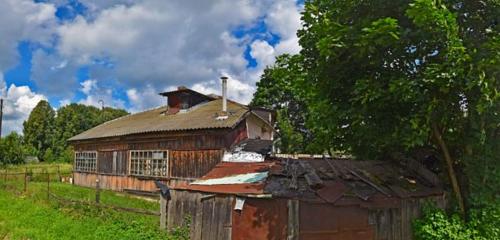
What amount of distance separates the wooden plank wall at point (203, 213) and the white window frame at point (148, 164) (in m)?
9.70

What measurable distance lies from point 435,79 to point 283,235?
14.0ft

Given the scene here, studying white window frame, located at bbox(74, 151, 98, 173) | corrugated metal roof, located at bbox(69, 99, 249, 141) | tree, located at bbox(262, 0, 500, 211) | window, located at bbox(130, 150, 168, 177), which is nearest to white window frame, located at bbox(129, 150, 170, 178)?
window, located at bbox(130, 150, 168, 177)

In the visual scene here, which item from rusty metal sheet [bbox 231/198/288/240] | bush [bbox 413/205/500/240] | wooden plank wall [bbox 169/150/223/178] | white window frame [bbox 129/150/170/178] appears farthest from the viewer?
white window frame [bbox 129/150/170/178]

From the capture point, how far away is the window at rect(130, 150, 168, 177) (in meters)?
20.4

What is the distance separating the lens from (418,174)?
10930 mm

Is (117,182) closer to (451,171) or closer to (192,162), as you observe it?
(192,162)

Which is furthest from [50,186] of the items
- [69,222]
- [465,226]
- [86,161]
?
[465,226]

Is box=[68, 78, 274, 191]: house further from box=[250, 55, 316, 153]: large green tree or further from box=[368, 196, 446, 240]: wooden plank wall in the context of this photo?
box=[250, 55, 316, 153]: large green tree

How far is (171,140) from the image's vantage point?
2002 cm

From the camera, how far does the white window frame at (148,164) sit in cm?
2035

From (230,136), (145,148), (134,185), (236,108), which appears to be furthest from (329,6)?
(134,185)

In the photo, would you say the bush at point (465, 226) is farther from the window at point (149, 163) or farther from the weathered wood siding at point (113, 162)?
the weathered wood siding at point (113, 162)

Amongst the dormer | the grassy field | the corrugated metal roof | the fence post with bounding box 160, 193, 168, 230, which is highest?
the dormer

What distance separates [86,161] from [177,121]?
405 inches
